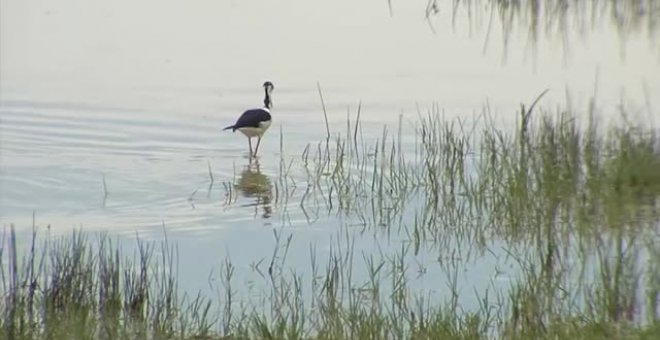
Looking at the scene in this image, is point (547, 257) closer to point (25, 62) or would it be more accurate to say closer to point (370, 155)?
point (370, 155)

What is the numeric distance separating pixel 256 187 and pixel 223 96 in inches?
109

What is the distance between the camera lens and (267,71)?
38.3 feet

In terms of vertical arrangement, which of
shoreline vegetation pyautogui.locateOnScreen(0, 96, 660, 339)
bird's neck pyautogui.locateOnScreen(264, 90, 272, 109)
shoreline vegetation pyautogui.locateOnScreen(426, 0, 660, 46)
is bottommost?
shoreline vegetation pyautogui.locateOnScreen(0, 96, 660, 339)

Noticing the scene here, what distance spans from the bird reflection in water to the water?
0.8 inches

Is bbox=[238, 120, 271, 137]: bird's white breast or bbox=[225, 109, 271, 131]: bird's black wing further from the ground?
bbox=[225, 109, 271, 131]: bird's black wing

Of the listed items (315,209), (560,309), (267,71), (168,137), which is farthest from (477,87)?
(560,309)

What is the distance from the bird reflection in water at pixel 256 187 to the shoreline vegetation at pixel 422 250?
102 millimetres

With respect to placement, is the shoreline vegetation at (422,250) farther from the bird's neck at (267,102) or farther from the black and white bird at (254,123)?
the bird's neck at (267,102)

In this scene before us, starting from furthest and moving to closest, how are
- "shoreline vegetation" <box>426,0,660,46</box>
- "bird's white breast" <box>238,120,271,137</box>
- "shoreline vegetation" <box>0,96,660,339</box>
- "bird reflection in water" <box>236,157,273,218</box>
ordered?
"shoreline vegetation" <box>426,0,660,46</box> → "bird's white breast" <box>238,120,271,137</box> → "bird reflection in water" <box>236,157,273,218</box> → "shoreline vegetation" <box>0,96,660,339</box>

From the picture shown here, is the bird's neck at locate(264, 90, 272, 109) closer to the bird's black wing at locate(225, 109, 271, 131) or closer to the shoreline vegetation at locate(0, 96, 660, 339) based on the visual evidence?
the bird's black wing at locate(225, 109, 271, 131)

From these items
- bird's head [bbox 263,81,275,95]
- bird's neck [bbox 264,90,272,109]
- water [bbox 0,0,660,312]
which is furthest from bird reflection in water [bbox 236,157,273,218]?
bird's head [bbox 263,81,275,95]

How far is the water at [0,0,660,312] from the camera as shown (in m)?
7.23

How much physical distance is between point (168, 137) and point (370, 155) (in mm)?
1609

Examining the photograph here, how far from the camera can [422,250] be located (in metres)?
6.58
